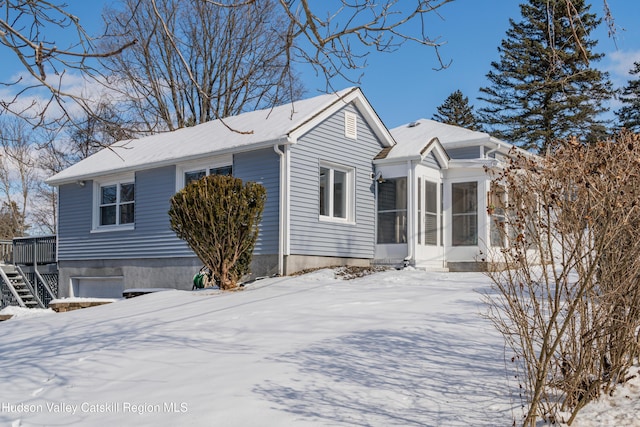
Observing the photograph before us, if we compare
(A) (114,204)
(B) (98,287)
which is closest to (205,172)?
(A) (114,204)

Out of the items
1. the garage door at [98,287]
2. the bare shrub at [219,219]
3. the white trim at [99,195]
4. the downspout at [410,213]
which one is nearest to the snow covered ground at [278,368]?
the bare shrub at [219,219]

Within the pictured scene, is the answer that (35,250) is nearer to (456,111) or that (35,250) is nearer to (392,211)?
(392,211)

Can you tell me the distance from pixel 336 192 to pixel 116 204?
6485mm

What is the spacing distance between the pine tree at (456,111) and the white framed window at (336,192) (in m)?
29.0

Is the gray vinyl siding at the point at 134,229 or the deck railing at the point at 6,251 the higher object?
the gray vinyl siding at the point at 134,229

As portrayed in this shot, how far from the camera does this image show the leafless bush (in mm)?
3707

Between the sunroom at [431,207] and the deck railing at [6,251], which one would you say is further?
the deck railing at [6,251]

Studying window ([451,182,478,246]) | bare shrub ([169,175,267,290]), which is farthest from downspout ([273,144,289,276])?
window ([451,182,478,246])

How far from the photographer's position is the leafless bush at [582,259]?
3707 mm

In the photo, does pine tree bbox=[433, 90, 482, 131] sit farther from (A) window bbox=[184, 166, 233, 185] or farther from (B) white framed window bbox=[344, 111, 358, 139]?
(A) window bbox=[184, 166, 233, 185]

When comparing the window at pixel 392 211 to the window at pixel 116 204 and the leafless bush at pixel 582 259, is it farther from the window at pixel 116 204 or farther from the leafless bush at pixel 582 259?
the leafless bush at pixel 582 259

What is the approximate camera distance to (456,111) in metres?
43.0

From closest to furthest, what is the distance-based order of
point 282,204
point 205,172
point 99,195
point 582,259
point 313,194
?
point 582,259, point 282,204, point 313,194, point 205,172, point 99,195

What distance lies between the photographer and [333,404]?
450 centimetres
